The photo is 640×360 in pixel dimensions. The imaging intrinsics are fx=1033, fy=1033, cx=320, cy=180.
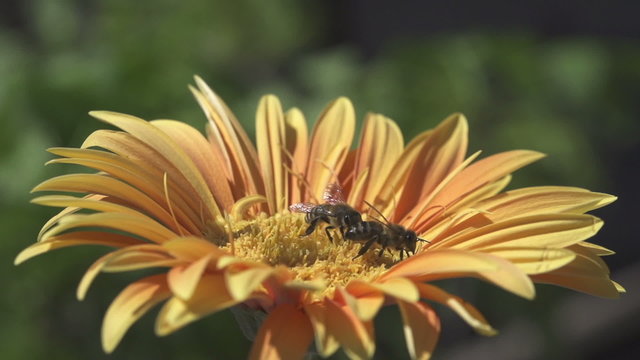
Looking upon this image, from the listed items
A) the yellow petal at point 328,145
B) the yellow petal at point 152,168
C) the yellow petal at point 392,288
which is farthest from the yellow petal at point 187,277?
the yellow petal at point 328,145

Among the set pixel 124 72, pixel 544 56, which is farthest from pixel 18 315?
pixel 544 56

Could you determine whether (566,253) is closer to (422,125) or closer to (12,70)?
(422,125)

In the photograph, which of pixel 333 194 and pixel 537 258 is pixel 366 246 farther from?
pixel 537 258

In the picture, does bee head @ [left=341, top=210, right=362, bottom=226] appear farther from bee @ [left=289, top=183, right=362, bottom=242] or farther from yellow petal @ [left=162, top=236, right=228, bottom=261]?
yellow petal @ [left=162, top=236, right=228, bottom=261]

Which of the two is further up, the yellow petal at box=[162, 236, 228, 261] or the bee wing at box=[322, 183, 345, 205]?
the yellow petal at box=[162, 236, 228, 261]

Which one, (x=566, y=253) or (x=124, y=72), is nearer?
(x=566, y=253)

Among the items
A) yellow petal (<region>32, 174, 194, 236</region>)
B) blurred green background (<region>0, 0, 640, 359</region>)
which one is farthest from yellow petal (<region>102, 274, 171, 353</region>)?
blurred green background (<region>0, 0, 640, 359</region>)
